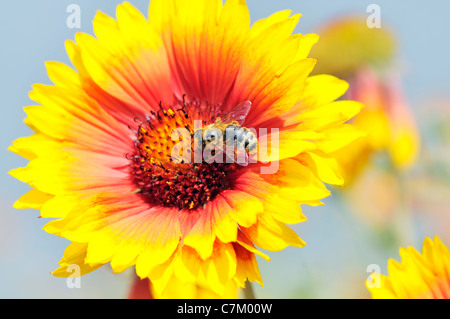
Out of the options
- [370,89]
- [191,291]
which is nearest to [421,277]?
[191,291]

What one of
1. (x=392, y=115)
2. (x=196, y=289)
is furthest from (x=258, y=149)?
(x=392, y=115)

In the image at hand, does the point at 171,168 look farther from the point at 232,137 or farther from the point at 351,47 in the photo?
the point at 351,47

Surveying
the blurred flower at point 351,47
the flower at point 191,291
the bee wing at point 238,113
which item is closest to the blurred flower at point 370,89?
the blurred flower at point 351,47

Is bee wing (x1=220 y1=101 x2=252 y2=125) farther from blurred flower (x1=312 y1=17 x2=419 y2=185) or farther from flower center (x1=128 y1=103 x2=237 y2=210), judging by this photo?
blurred flower (x1=312 y1=17 x2=419 y2=185)

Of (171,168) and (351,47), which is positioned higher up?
(351,47)

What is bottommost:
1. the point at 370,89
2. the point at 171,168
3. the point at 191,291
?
the point at 191,291

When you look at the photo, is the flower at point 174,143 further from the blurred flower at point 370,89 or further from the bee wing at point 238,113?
the blurred flower at point 370,89
